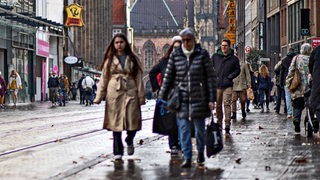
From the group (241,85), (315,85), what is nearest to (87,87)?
(241,85)

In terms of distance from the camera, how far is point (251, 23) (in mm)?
90688

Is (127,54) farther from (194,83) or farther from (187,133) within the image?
(187,133)

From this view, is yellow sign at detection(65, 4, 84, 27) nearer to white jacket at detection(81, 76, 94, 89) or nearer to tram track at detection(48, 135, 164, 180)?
white jacket at detection(81, 76, 94, 89)

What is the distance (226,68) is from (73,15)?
54.5 meters

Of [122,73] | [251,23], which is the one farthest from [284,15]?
[122,73]

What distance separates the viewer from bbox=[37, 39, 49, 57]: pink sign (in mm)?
58794

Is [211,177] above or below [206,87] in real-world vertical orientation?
below

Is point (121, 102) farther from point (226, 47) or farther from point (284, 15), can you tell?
point (284, 15)

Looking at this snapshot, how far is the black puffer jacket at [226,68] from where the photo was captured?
54.8 feet

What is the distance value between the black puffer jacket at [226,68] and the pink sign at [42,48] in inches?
1677

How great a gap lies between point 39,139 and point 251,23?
75170 millimetres

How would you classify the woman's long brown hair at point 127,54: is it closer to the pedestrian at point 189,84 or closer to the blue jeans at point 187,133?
the pedestrian at point 189,84

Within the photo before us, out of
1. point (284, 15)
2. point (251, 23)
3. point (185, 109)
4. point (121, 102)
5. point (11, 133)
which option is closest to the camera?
point (185, 109)

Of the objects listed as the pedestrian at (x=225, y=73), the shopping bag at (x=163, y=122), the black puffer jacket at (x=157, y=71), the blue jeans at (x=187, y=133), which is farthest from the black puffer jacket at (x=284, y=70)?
the blue jeans at (x=187, y=133)
